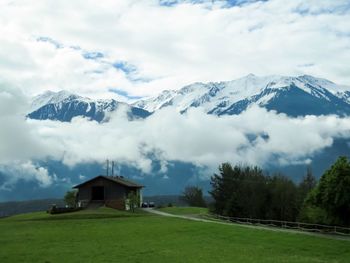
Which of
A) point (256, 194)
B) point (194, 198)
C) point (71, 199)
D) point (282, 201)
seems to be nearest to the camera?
point (282, 201)

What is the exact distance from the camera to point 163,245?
45406 millimetres

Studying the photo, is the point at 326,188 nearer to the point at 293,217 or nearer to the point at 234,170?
the point at 293,217

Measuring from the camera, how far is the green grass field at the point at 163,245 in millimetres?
37594

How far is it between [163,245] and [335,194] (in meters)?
27.5

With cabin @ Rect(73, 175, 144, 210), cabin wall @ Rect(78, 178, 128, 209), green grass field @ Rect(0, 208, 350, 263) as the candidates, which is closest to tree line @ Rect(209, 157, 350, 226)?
cabin @ Rect(73, 175, 144, 210)

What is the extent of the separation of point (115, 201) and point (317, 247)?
6969cm

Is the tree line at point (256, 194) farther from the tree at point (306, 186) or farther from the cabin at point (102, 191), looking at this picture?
the cabin at point (102, 191)

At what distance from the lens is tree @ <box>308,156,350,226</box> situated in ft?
209

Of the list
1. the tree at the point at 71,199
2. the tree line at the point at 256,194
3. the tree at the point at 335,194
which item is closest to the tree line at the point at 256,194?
the tree line at the point at 256,194

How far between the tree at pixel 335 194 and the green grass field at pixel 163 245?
12.0 metres

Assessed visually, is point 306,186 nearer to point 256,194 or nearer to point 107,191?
point 256,194

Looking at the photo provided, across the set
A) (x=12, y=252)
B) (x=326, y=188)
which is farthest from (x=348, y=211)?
(x=12, y=252)

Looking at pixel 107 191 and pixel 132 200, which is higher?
pixel 107 191

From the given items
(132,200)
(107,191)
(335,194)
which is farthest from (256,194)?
(335,194)
